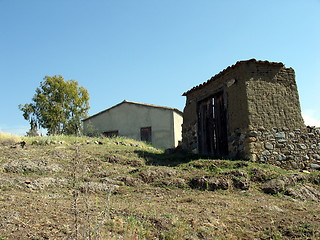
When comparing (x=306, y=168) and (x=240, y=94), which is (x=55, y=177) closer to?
(x=240, y=94)

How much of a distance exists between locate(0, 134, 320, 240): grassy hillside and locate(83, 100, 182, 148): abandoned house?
28.9 ft

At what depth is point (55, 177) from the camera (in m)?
6.52

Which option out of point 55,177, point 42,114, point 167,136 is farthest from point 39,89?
point 55,177

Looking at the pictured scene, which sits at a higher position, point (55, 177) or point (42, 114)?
point (42, 114)

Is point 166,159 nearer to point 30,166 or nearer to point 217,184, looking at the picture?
point 217,184

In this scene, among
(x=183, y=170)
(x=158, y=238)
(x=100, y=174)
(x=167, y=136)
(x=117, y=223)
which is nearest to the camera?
(x=158, y=238)

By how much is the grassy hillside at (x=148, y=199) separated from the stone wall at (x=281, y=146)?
1.95ft

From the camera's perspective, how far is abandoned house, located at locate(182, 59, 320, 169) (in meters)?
8.17

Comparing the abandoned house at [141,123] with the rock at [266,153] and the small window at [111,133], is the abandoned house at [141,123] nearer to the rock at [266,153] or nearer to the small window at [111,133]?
the small window at [111,133]

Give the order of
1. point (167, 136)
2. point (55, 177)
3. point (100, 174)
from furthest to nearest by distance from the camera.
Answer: point (167, 136) → point (100, 174) → point (55, 177)

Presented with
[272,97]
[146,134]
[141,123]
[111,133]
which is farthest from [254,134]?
[111,133]

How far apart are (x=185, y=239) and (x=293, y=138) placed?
6388mm

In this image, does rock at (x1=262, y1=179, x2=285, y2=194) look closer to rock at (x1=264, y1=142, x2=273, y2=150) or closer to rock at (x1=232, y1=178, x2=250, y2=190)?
rock at (x1=232, y1=178, x2=250, y2=190)

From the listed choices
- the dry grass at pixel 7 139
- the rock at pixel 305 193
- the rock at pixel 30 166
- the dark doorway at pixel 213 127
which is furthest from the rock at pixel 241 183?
the dry grass at pixel 7 139
